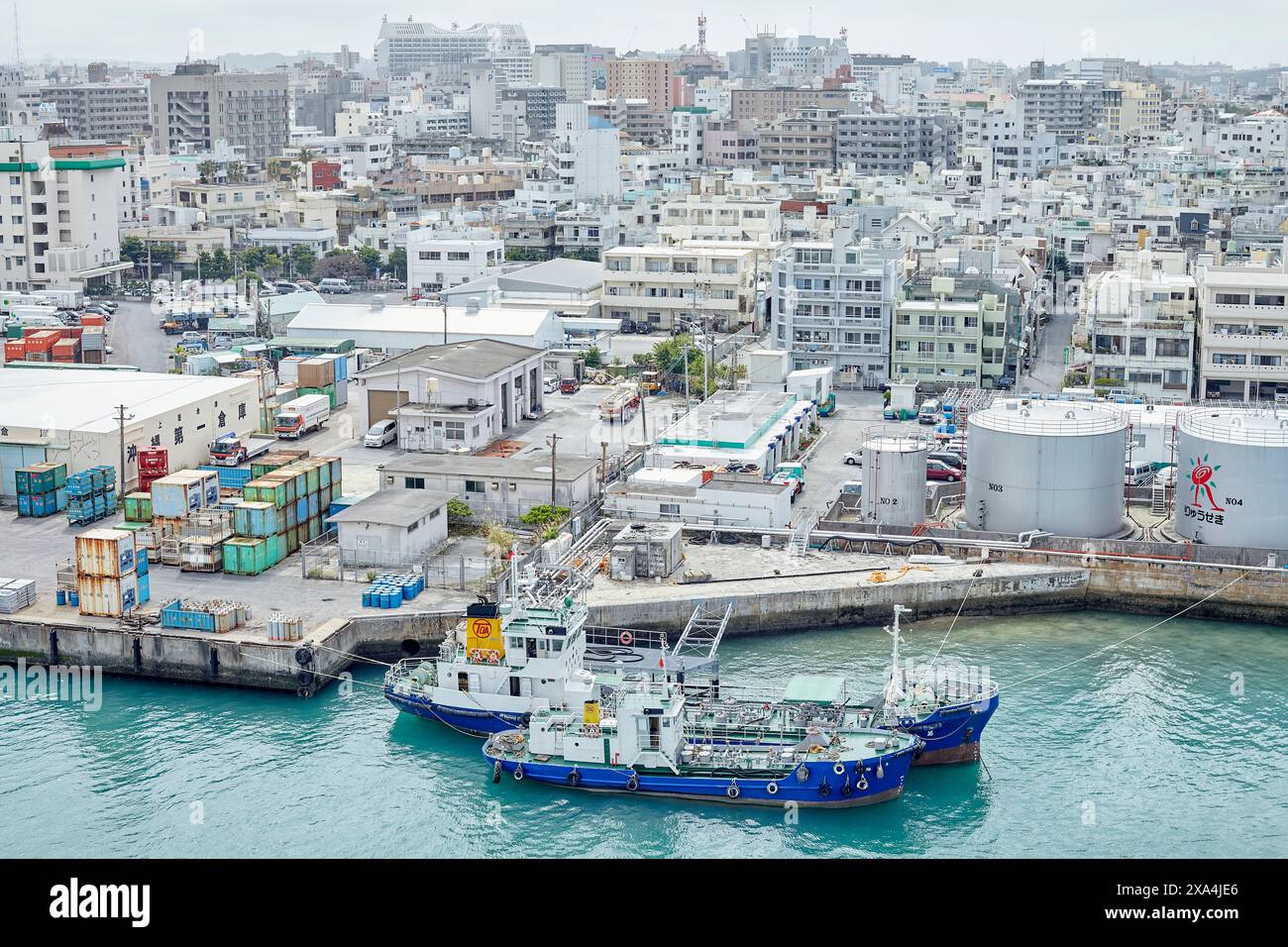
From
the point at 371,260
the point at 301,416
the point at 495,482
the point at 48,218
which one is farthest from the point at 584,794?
the point at 371,260

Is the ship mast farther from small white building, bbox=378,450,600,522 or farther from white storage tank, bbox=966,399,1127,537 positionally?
small white building, bbox=378,450,600,522

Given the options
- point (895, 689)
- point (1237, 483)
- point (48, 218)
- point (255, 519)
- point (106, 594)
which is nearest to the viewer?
point (895, 689)

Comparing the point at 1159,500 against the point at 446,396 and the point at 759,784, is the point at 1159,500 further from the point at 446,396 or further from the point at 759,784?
the point at 446,396

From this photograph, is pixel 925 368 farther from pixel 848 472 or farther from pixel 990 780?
pixel 990 780

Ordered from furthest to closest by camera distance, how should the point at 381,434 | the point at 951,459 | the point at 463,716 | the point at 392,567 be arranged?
the point at 381,434 < the point at 951,459 < the point at 392,567 < the point at 463,716

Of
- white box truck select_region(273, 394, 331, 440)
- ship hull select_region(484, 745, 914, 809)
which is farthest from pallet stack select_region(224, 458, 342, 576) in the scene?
ship hull select_region(484, 745, 914, 809)

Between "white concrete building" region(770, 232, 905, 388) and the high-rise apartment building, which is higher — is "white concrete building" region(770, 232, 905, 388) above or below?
below

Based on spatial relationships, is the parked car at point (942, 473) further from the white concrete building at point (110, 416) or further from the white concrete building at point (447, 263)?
the white concrete building at point (447, 263)
